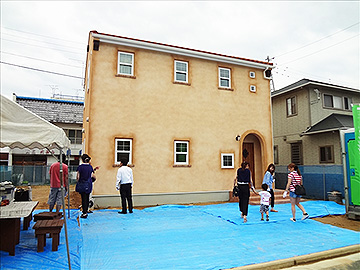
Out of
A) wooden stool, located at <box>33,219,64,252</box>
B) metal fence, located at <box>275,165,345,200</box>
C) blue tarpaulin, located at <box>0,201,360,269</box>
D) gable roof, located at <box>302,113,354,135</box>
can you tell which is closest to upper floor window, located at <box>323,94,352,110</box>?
gable roof, located at <box>302,113,354,135</box>

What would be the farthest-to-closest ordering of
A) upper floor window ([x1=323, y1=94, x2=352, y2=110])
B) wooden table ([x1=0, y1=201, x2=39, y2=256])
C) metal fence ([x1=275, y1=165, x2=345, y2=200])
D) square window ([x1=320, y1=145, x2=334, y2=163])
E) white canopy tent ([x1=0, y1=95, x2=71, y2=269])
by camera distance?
upper floor window ([x1=323, y1=94, x2=352, y2=110]) → square window ([x1=320, y1=145, x2=334, y2=163]) → metal fence ([x1=275, y1=165, x2=345, y2=200]) → wooden table ([x1=0, y1=201, x2=39, y2=256]) → white canopy tent ([x1=0, y1=95, x2=71, y2=269])

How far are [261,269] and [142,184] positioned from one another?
272 inches

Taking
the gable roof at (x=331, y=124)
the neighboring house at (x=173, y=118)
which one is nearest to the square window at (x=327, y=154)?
the gable roof at (x=331, y=124)

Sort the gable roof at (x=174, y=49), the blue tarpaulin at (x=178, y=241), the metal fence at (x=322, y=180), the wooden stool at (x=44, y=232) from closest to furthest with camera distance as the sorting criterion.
Answer: the blue tarpaulin at (x=178, y=241), the wooden stool at (x=44, y=232), the gable roof at (x=174, y=49), the metal fence at (x=322, y=180)

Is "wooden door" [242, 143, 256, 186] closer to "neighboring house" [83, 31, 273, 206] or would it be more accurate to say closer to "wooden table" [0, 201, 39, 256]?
"neighboring house" [83, 31, 273, 206]

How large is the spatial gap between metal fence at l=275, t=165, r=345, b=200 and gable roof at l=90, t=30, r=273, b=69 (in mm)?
5773

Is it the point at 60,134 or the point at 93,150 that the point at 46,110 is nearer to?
the point at 93,150

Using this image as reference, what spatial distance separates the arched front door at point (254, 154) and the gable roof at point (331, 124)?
13.9 ft

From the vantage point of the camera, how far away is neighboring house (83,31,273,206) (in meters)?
10.6

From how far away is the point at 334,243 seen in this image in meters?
6.02

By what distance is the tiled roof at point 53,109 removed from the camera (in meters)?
25.4

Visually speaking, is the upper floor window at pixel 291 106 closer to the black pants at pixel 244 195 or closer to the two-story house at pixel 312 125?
the two-story house at pixel 312 125

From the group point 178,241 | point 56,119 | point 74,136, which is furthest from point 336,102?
point 56,119

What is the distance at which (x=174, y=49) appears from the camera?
11.8 meters
